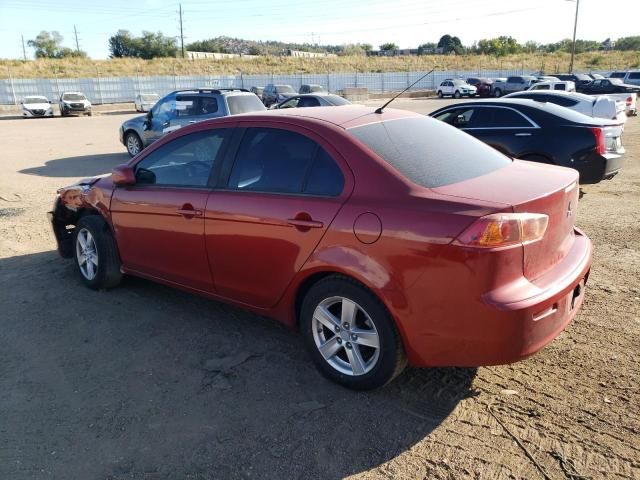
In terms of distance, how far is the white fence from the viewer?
41.7 m

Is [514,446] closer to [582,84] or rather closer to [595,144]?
[595,144]

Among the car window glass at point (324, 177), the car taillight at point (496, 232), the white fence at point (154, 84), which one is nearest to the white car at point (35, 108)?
the white fence at point (154, 84)

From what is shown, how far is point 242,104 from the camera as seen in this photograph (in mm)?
11984

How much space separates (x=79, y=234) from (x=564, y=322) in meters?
4.43

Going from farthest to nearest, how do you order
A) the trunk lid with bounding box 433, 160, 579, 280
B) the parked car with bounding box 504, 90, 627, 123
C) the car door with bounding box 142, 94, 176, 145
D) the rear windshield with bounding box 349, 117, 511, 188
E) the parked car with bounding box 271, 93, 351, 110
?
the parked car with bounding box 271, 93, 351, 110, the parked car with bounding box 504, 90, 627, 123, the car door with bounding box 142, 94, 176, 145, the rear windshield with bounding box 349, 117, 511, 188, the trunk lid with bounding box 433, 160, 579, 280

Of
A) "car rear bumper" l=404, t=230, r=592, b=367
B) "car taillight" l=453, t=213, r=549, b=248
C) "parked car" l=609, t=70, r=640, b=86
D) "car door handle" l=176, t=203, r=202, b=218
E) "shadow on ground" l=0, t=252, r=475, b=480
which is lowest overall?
"shadow on ground" l=0, t=252, r=475, b=480

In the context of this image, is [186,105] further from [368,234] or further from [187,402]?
[368,234]

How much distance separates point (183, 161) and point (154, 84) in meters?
44.7

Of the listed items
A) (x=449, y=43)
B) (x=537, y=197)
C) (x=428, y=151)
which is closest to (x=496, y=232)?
(x=537, y=197)

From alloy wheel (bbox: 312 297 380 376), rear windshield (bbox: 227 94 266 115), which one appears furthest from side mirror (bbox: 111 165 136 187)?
rear windshield (bbox: 227 94 266 115)

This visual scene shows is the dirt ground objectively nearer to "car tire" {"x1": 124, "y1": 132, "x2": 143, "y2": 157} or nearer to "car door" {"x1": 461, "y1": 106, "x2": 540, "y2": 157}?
"car door" {"x1": 461, "y1": 106, "x2": 540, "y2": 157}

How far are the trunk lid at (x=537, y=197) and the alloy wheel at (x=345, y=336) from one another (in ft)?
2.98

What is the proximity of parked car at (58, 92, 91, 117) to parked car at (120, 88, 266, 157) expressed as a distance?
74.4 ft

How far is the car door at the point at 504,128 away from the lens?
8.27 metres
